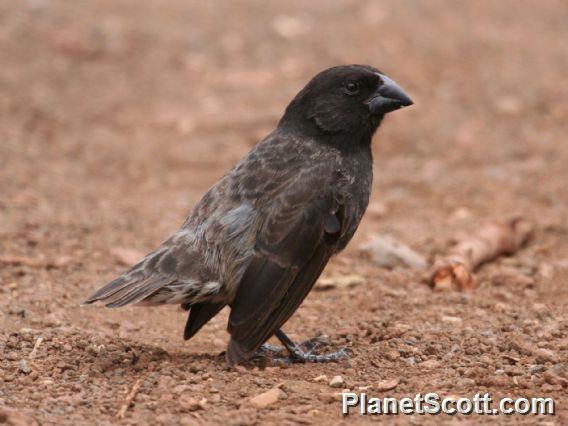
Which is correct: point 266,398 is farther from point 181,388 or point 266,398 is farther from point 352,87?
point 352,87

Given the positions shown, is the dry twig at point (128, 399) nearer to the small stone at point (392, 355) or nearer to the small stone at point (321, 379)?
the small stone at point (321, 379)

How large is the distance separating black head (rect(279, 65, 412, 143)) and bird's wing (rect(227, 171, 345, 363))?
0.53 metres

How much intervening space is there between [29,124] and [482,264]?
19.4 feet

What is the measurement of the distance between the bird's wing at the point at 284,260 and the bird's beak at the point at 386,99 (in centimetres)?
73

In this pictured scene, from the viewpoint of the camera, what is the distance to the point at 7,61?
1183 centimetres

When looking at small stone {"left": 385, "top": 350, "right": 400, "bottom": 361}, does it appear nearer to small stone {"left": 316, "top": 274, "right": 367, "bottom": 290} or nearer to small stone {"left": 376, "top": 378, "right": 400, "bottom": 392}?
small stone {"left": 376, "top": 378, "right": 400, "bottom": 392}

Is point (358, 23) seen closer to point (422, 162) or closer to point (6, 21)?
point (422, 162)

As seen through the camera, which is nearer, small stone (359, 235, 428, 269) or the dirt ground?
the dirt ground

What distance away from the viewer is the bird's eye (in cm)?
570

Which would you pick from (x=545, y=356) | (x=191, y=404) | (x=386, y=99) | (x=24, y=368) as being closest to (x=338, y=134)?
(x=386, y=99)

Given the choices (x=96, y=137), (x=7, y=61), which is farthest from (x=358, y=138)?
(x=7, y=61)

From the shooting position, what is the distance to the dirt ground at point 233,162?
466 centimetres

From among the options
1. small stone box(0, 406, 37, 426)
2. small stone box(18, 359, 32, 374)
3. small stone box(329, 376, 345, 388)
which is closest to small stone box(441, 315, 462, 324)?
small stone box(329, 376, 345, 388)

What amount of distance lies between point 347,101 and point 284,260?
123cm
